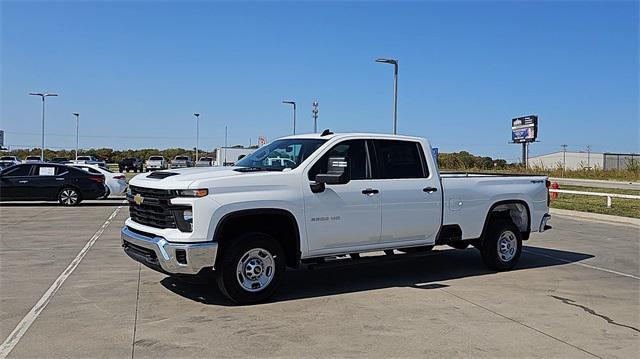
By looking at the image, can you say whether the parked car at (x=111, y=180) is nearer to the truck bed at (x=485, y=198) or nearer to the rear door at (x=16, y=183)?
the rear door at (x=16, y=183)

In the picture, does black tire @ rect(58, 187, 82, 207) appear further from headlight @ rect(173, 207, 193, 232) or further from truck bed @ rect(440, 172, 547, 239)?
headlight @ rect(173, 207, 193, 232)

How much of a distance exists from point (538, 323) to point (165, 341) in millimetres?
3923

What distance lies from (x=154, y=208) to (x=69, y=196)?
15175 millimetres

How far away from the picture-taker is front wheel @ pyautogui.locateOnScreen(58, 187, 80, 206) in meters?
20.8

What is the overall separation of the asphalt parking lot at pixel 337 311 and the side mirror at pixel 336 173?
127 cm

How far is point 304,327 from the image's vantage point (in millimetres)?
6270

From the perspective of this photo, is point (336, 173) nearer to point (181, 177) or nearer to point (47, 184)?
point (181, 177)

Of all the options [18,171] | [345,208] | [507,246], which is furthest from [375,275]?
[18,171]

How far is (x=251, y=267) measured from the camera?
7.18 metres

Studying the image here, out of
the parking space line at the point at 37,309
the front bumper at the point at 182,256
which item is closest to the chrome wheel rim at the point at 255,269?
the front bumper at the point at 182,256

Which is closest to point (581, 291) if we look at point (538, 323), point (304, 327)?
point (538, 323)

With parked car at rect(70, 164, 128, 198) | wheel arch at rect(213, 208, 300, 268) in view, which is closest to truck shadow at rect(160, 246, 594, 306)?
wheel arch at rect(213, 208, 300, 268)

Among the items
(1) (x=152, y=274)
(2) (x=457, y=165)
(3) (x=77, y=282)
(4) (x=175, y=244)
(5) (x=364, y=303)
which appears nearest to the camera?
(4) (x=175, y=244)

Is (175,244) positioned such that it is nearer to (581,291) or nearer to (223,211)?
(223,211)
